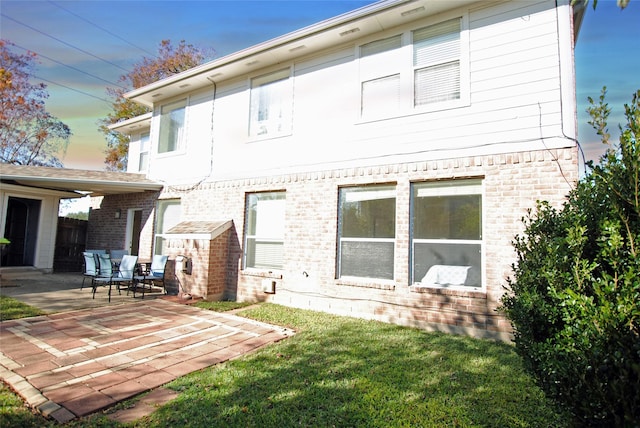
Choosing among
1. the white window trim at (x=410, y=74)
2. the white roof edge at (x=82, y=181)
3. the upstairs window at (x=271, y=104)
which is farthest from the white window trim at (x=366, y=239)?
the white roof edge at (x=82, y=181)

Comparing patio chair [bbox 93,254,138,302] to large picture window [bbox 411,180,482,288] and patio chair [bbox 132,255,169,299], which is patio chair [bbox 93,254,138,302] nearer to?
patio chair [bbox 132,255,169,299]

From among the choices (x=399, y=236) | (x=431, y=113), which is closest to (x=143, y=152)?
(x=399, y=236)

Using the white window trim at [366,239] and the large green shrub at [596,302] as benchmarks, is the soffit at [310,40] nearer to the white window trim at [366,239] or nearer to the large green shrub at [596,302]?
the white window trim at [366,239]

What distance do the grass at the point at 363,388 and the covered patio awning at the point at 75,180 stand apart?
8.08 meters

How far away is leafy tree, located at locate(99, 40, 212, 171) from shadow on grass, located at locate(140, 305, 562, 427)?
22484 millimetres

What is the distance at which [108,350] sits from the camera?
185 inches

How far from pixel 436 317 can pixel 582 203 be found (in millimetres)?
3803

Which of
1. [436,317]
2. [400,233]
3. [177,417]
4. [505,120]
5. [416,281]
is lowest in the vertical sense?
[177,417]

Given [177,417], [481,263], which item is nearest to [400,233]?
[481,263]

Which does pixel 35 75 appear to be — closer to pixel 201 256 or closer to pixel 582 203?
pixel 201 256

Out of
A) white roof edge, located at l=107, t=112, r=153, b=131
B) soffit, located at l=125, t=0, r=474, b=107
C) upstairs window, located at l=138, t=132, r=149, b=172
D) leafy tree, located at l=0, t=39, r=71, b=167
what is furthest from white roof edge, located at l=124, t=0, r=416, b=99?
leafy tree, located at l=0, t=39, r=71, b=167

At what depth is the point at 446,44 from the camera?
20.8ft

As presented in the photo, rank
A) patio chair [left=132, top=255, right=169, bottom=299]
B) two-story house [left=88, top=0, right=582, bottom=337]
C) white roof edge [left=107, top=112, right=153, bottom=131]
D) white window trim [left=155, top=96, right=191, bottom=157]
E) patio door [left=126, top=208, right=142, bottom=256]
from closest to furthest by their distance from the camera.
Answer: two-story house [left=88, top=0, right=582, bottom=337] < patio chair [left=132, top=255, right=169, bottom=299] < white window trim [left=155, top=96, right=191, bottom=157] < patio door [left=126, top=208, right=142, bottom=256] < white roof edge [left=107, top=112, right=153, bottom=131]

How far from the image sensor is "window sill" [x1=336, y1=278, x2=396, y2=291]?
6391 mm
